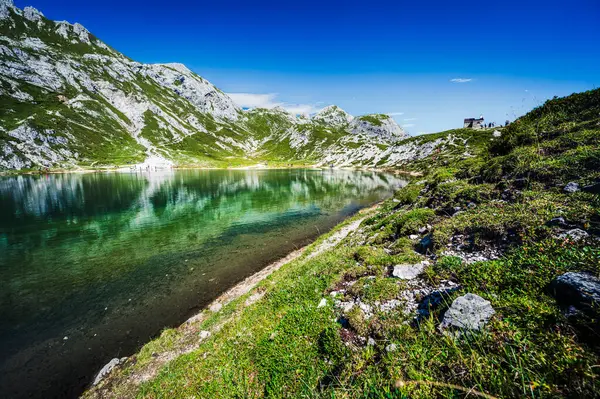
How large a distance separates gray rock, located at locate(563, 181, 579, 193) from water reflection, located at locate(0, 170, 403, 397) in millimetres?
23206

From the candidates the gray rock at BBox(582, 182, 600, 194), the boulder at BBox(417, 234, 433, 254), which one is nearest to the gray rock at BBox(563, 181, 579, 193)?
the gray rock at BBox(582, 182, 600, 194)

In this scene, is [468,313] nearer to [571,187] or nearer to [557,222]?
[557,222]

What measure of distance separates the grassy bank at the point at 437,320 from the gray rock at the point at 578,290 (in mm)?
217

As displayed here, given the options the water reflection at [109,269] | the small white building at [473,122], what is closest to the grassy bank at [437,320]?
the water reflection at [109,269]

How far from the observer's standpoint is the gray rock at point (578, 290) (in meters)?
4.22

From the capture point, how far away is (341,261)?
45.6 feet

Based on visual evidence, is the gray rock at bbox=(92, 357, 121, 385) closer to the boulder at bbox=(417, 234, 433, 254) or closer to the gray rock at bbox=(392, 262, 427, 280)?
the gray rock at bbox=(392, 262, 427, 280)

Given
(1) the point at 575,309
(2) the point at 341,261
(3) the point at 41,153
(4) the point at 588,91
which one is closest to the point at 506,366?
(1) the point at 575,309

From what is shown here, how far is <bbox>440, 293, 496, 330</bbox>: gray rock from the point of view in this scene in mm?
5141

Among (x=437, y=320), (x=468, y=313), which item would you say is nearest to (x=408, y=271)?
(x=437, y=320)

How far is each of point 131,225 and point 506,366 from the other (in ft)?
166

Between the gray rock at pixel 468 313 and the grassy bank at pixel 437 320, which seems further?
the gray rock at pixel 468 313

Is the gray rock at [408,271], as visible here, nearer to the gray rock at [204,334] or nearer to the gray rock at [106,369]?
the gray rock at [204,334]

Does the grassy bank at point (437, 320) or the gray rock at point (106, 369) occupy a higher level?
the grassy bank at point (437, 320)
